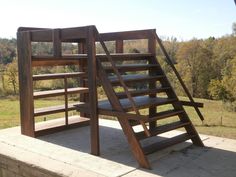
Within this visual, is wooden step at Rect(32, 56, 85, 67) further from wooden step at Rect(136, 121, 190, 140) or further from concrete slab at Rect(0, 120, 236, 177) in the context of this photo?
wooden step at Rect(136, 121, 190, 140)

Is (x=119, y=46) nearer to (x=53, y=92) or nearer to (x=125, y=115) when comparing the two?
(x=53, y=92)

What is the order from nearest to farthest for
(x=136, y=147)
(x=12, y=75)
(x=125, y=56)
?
(x=136, y=147) → (x=125, y=56) → (x=12, y=75)

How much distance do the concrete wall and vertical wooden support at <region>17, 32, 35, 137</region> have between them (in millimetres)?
939

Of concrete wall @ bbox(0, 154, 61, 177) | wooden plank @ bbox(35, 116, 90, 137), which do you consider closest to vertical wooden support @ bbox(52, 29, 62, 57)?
wooden plank @ bbox(35, 116, 90, 137)

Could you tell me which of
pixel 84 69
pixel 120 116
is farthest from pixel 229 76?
pixel 120 116

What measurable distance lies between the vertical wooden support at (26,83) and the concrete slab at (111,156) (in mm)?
246

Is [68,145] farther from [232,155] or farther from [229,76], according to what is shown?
[229,76]

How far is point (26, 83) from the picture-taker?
19.4ft

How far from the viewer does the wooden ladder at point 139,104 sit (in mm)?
4387

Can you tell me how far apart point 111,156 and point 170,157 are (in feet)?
2.86

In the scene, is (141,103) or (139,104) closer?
(139,104)

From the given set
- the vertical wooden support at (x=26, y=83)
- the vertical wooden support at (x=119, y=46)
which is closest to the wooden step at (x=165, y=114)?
the vertical wooden support at (x=119, y=46)

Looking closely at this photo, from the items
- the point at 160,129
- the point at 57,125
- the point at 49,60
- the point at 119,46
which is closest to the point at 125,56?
the point at 119,46

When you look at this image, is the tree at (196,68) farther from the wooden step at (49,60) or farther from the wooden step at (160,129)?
the wooden step at (160,129)
